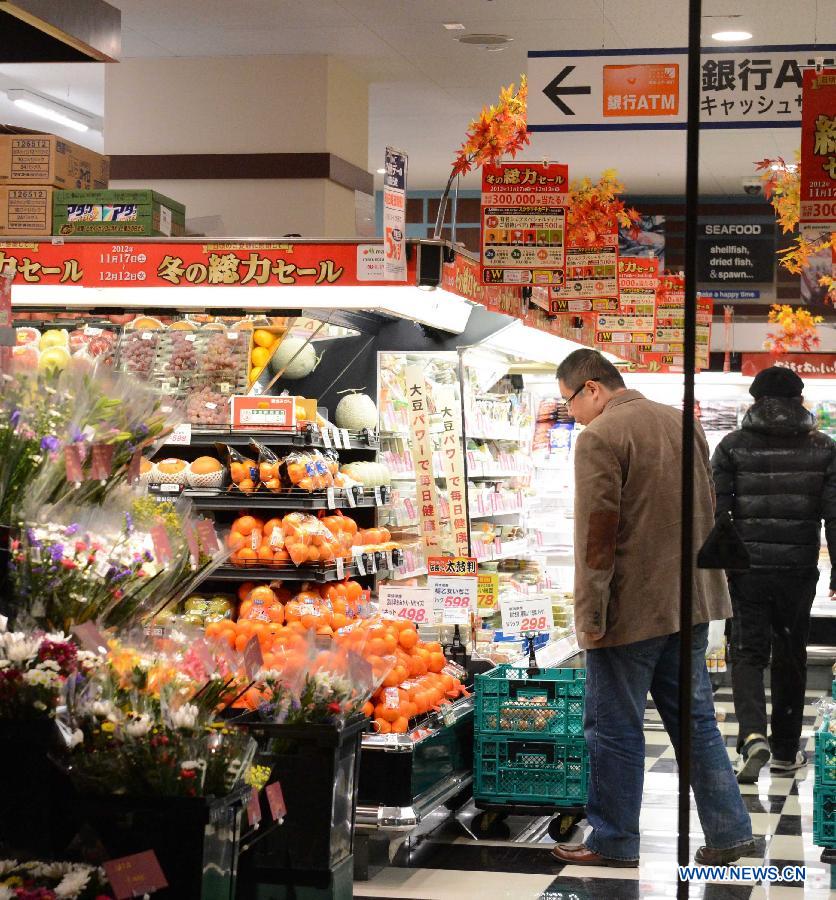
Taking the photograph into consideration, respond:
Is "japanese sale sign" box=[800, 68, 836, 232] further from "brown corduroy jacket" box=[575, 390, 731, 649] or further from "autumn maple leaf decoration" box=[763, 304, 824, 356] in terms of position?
"autumn maple leaf decoration" box=[763, 304, 824, 356]

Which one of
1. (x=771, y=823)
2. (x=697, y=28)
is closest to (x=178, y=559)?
(x=697, y=28)

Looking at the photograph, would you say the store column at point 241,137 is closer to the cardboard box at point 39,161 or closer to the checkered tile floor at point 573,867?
the cardboard box at point 39,161

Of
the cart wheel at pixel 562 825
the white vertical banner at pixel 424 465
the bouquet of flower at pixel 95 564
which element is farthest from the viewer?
the white vertical banner at pixel 424 465

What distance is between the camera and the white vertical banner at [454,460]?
7.80 meters

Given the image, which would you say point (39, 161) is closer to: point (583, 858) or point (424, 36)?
point (424, 36)

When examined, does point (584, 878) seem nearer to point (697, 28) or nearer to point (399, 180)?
point (399, 180)

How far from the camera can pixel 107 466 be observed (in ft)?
10.7

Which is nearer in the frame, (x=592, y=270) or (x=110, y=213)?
(x=110, y=213)

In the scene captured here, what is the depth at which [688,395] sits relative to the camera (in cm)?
218

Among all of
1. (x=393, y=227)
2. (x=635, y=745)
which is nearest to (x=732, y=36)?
(x=393, y=227)

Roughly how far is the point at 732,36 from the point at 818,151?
8.90 feet

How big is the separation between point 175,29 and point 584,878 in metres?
6.25

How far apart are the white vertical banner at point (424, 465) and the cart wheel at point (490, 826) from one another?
2225 millimetres

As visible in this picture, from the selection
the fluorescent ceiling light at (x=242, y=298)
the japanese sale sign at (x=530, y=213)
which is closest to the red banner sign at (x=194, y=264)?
the fluorescent ceiling light at (x=242, y=298)
